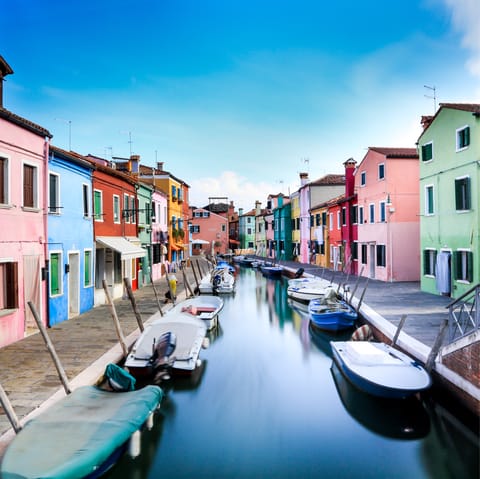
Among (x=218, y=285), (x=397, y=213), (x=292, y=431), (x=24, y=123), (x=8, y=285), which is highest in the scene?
(x=24, y=123)

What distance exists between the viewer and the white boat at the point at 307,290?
2319 cm

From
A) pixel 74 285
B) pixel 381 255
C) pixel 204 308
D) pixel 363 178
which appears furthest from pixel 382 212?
pixel 74 285

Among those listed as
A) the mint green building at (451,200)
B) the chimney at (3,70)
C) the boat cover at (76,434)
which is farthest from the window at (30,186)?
the mint green building at (451,200)

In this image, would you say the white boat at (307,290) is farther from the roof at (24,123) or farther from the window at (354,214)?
the roof at (24,123)

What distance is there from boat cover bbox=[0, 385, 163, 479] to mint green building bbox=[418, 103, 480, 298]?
44.1 ft

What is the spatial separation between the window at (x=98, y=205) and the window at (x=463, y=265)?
45.5ft

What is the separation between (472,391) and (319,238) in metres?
30.9

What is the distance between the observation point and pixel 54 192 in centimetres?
1429

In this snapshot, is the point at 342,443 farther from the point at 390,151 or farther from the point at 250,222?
the point at 250,222

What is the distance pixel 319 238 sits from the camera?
38.6 metres

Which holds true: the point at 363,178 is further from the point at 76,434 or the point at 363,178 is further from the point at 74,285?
Result: the point at 76,434

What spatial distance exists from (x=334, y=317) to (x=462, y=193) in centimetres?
674

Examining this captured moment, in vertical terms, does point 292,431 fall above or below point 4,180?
below

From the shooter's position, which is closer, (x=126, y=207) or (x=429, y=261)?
(x=429, y=261)
